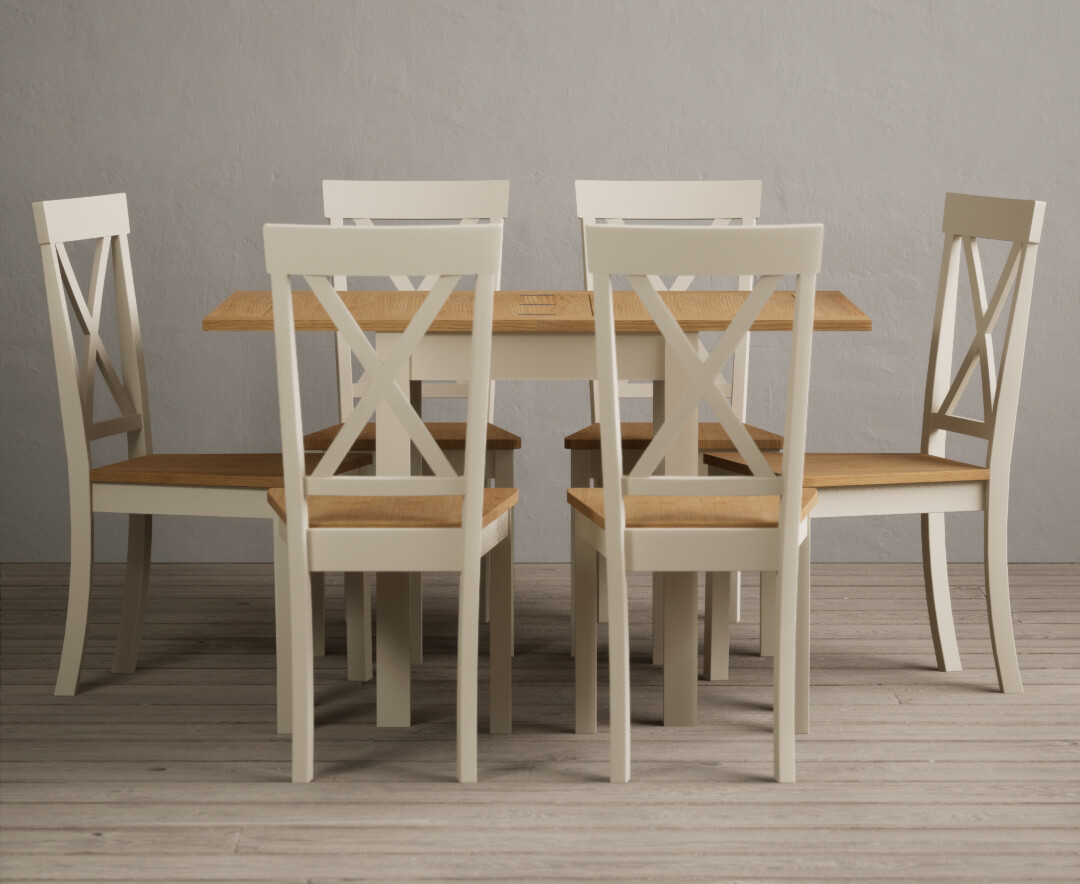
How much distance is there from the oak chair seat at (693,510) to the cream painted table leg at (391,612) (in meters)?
0.34

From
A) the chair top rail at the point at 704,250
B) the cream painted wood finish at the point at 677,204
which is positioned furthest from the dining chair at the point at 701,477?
the cream painted wood finish at the point at 677,204

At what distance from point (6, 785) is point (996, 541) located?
6.33ft

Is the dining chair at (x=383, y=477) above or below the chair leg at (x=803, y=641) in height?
above

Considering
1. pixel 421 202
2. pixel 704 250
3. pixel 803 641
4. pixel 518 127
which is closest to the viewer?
pixel 704 250

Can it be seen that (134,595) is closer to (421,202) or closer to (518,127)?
(421,202)

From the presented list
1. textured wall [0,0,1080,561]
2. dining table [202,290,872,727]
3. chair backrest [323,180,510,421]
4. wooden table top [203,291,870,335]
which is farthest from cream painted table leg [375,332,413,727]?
textured wall [0,0,1080,561]

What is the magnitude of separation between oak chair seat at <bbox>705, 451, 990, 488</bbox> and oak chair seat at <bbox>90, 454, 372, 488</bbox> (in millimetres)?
879

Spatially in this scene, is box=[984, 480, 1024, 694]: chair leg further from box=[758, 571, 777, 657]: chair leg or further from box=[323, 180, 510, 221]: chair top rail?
box=[323, 180, 510, 221]: chair top rail

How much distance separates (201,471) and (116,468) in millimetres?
190

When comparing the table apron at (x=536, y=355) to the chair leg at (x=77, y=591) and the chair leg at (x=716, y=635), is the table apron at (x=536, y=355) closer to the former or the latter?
the chair leg at (x=716, y=635)

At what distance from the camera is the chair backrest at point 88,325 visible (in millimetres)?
2520

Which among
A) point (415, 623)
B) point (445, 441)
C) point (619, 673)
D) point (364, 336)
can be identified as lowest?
point (415, 623)

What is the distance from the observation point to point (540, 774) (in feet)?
7.20

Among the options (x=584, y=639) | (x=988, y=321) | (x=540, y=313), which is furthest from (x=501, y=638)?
(x=988, y=321)
